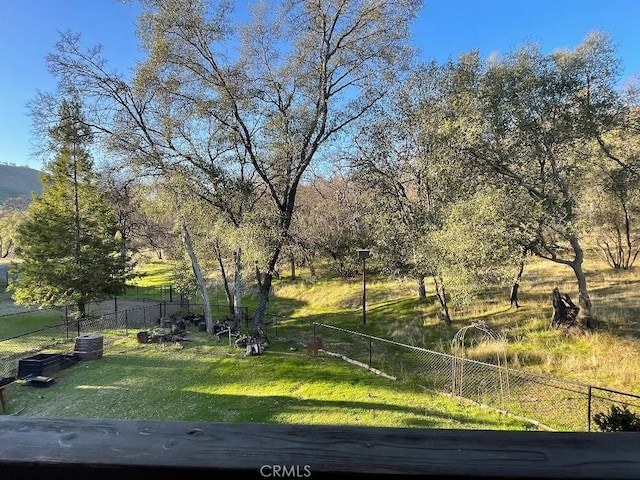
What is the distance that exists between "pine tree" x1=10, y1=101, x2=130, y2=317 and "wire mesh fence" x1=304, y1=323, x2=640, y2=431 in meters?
14.9

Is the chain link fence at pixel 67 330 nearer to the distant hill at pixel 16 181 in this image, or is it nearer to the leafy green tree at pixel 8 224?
the leafy green tree at pixel 8 224

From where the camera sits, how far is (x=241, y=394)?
993cm

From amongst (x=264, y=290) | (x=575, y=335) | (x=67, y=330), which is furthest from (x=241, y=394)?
(x=67, y=330)

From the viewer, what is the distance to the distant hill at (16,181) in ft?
377

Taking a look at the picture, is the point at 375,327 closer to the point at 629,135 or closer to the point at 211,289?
the point at 629,135

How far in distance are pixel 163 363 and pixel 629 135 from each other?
16.4 m

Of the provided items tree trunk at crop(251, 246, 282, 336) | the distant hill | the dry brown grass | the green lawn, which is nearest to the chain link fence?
the green lawn

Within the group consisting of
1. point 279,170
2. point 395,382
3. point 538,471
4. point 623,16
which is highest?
point 623,16

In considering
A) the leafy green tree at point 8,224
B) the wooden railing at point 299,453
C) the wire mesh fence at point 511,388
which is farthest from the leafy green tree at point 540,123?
the leafy green tree at point 8,224

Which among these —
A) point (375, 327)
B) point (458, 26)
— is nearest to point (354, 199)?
point (375, 327)

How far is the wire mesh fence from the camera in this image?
7.95 metres

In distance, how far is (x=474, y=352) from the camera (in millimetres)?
12594

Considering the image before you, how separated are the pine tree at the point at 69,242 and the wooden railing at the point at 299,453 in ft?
71.2

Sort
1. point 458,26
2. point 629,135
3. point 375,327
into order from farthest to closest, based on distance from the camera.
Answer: point 375,327 → point 458,26 → point 629,135
